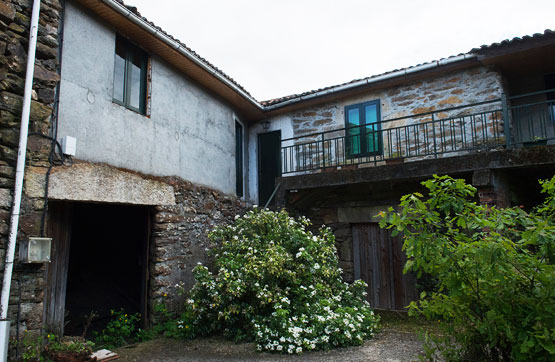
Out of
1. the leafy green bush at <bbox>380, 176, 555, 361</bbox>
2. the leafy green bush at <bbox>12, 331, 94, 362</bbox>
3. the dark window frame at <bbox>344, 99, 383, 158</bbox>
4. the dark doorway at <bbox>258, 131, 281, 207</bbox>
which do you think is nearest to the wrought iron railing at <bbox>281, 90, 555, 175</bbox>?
the dark window frame at <bbox>344, 99, 383, 158</bbox>

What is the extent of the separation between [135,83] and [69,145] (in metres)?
1.89

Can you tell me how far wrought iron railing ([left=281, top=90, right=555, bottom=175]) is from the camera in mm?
7059

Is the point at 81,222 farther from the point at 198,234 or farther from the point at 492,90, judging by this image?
the point at 492,90

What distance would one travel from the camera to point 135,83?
249 inches

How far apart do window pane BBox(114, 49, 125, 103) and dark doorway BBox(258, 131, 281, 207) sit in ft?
14.3

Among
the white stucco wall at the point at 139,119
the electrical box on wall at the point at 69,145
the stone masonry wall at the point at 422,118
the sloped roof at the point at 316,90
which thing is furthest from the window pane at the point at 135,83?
the stone masonry wall at the point at 422,118

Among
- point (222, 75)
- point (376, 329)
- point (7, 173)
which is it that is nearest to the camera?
point (7, 173)

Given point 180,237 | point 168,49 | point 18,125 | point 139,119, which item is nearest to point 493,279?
point 18,125

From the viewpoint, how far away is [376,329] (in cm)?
592

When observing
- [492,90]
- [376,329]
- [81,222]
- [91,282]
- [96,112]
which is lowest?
[376,329]

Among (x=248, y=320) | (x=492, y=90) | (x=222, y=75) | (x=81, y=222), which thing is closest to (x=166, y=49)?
(x=222, y=75)

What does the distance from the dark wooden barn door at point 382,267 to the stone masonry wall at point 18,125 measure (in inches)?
226

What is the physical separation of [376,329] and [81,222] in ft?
19.6

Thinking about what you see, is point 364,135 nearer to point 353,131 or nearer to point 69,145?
point 353,131
